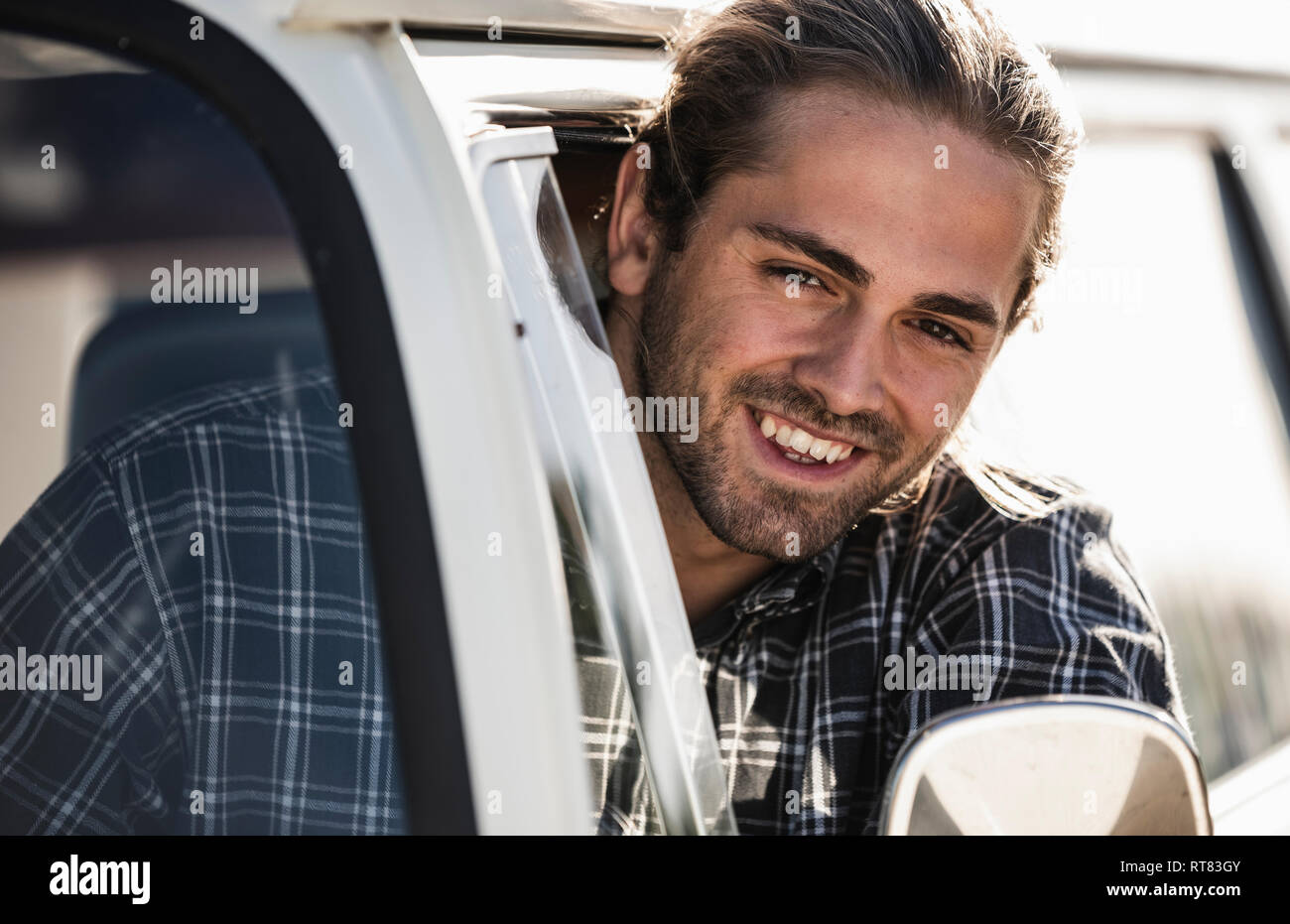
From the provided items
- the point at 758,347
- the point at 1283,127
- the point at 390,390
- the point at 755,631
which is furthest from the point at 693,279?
the point at 1283,127

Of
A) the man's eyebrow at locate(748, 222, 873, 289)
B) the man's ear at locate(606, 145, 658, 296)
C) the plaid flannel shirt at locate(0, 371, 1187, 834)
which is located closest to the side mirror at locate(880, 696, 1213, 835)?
the plaid flannel shirt at locate(0, 371, 1187, 834)

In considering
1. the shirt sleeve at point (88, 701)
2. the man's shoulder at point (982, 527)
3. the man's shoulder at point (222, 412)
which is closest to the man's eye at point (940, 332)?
the man's shoulder at point (982, 527)

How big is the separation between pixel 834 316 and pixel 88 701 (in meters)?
1.12

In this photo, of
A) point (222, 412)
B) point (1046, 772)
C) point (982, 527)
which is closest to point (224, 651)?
point (222, 412)

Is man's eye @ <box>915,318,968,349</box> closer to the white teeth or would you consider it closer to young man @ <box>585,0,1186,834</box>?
young man @ <box>585,0,1186,834</box>

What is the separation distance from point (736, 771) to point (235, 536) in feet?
2.78

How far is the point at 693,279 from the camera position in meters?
1.95

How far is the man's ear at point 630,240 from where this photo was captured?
2016 millimetres

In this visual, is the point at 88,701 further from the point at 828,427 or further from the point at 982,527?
the point at 982,527

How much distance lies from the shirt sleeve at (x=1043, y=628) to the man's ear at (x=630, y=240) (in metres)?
0.73

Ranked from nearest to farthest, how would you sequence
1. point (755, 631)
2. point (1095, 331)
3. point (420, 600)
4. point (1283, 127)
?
point (420, 600) → point (755, 631) → point (1095, 331) → point (1283, 127)

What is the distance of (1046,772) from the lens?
121cm

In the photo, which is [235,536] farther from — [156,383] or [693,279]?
[693,279]
